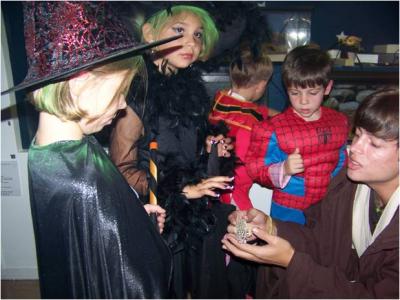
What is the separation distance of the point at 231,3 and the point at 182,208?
95 cm

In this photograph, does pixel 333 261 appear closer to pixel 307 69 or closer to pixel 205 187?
pixel 205 187

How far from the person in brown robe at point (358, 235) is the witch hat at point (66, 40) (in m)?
0.87

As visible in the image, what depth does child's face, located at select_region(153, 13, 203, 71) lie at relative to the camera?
135 cm

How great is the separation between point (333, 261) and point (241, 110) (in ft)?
3.01

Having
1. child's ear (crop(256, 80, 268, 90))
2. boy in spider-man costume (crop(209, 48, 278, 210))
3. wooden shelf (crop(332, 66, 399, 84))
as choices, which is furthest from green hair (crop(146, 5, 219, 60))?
wooden shelf (crop(332, 66, 399, 84))

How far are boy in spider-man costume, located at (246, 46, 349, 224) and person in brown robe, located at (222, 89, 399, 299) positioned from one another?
255 millimetres

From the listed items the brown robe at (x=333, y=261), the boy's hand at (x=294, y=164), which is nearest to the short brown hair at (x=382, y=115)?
the brown robe at (x=333, y=261)

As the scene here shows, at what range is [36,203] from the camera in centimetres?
87

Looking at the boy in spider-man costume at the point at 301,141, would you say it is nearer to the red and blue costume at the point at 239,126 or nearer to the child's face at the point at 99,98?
the red and blue costume at the point at 239,126

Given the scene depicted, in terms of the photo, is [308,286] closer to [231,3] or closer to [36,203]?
[36,203]

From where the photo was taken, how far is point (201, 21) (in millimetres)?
1412

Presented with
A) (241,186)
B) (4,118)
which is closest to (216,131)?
(241,186)

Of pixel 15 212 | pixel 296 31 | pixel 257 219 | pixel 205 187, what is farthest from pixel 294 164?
pixel 15 212

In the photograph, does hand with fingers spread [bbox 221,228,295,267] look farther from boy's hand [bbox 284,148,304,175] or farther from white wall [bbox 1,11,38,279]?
white wall [bbox 1,11,38,279]
